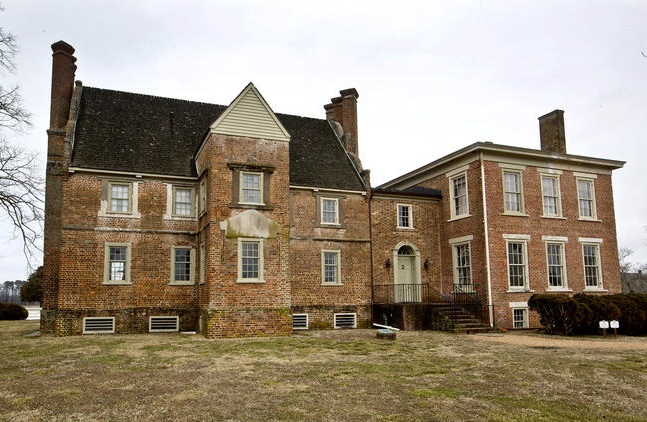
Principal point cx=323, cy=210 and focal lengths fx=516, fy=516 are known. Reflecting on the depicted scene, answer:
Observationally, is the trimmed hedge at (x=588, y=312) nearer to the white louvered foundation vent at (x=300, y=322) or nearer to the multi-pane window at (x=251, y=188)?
the white louvered foundation vent at (x=300, y=322)

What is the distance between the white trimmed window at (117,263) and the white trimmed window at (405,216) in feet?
41.4

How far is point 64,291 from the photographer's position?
20188 millimetres

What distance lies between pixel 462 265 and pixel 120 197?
51.3 ft

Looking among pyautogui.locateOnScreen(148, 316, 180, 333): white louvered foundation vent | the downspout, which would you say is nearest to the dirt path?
the downspout

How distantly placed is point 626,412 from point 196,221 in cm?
1785

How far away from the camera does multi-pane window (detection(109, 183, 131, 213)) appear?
846 inches

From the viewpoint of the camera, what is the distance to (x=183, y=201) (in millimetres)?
22625

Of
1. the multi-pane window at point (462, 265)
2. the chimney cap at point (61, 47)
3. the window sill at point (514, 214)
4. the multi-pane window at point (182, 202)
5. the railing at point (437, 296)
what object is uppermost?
the chimney cap at point (61, 47)

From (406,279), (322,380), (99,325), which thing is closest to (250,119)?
(99,325)

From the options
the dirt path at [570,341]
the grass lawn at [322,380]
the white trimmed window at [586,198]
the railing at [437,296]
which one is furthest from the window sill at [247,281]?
the white trimmed window at [586,198]

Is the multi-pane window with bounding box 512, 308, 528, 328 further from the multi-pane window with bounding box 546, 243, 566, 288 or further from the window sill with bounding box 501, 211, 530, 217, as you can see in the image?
the window sill with bounding box 501, 211, 530, 217

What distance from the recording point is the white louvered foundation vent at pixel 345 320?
23547 millimetres

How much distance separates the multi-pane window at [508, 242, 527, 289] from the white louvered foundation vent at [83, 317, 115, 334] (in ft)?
56.0

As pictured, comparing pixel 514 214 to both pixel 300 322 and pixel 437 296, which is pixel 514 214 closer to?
pixel 437 296
